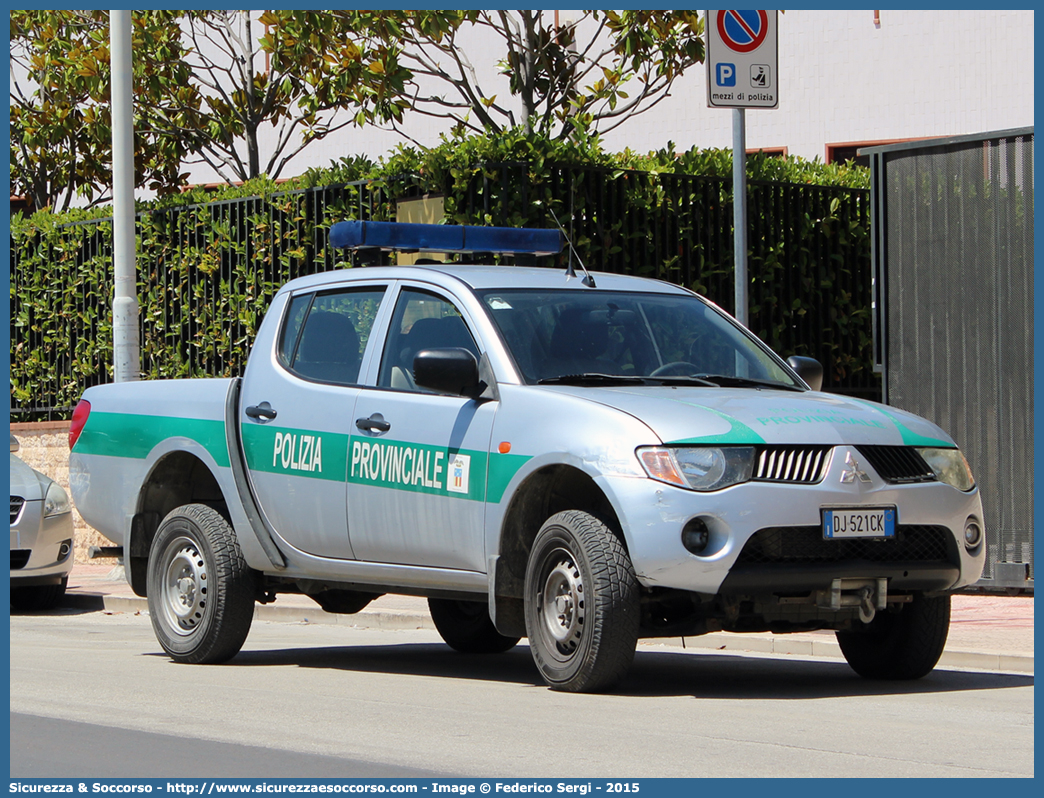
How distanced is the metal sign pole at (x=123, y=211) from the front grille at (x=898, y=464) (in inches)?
360

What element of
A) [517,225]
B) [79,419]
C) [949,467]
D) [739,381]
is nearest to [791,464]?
[949,467]

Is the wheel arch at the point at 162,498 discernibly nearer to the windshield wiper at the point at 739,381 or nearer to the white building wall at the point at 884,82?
the windshield wiper at the point at 739,381

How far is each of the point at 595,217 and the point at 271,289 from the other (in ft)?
12.3

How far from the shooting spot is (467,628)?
1004 centimetres

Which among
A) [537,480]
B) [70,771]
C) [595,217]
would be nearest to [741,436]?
[537,480]

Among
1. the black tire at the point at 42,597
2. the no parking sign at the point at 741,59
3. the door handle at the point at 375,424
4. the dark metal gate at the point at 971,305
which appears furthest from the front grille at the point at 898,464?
the black tire at the point at 42,597

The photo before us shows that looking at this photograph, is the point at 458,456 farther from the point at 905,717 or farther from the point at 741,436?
the point at 905,717

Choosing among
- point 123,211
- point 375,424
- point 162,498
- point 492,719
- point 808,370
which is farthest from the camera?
point 123,211

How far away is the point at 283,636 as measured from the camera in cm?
1165

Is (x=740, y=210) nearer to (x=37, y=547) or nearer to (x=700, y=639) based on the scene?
(x=700, y=639)

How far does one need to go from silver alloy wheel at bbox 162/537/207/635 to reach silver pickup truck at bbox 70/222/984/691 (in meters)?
0.01

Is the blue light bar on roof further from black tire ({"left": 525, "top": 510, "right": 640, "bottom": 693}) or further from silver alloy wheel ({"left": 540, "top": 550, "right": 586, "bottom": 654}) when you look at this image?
silver alloy wheel ({"left": 540, "top": 550, "right": 586, "bottom": 654})

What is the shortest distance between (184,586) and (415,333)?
2.04 m

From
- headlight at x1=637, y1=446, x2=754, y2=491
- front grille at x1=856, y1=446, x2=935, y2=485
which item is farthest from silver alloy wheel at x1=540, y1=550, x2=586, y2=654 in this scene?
front grille at x1=856, y1=446, x2=935, y2=485
